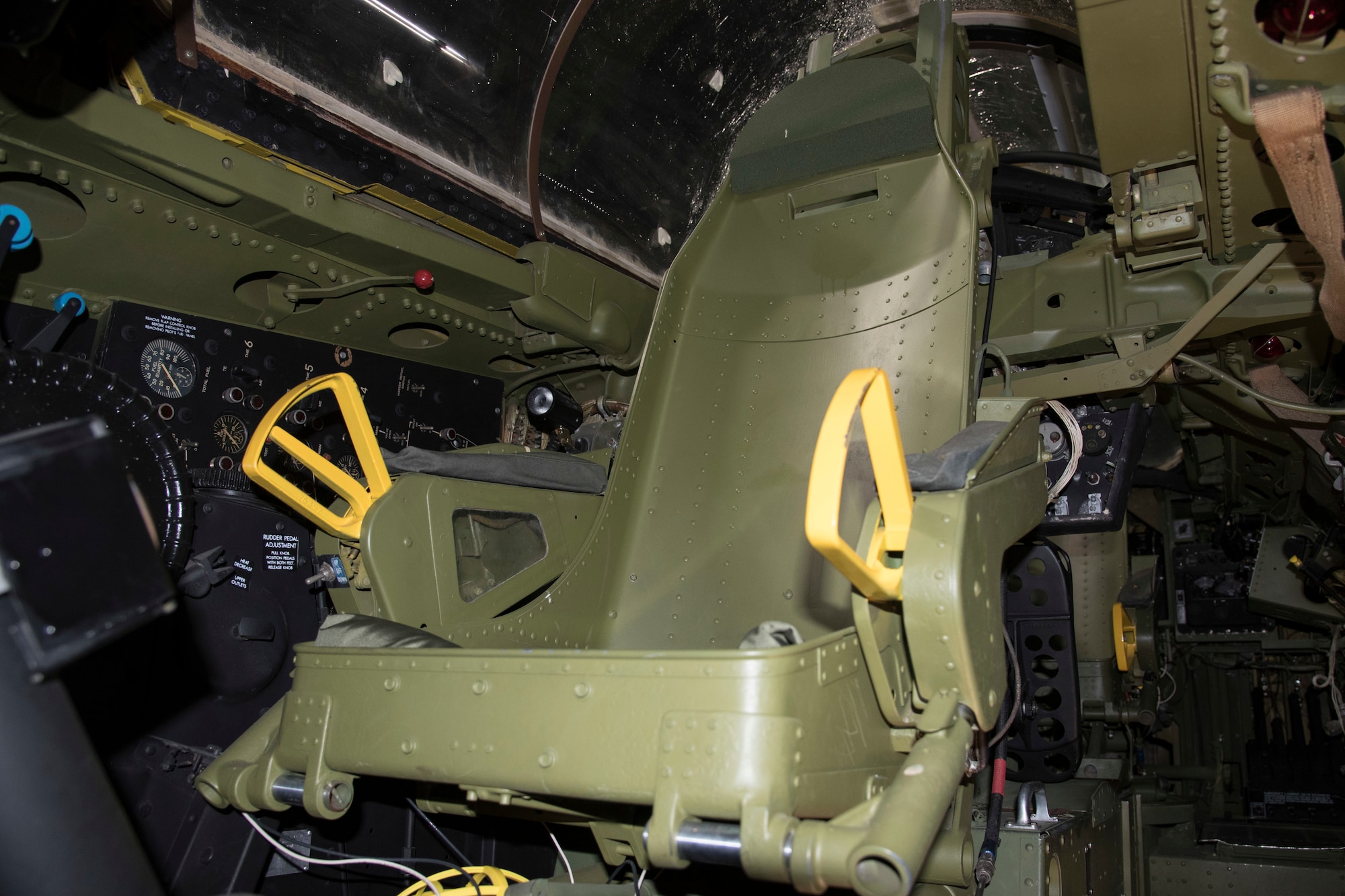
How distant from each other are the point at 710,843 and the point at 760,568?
128 centimetres

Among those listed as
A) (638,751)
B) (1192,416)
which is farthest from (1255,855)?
(638,751)

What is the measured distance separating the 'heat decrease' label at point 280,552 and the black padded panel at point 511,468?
0.52m

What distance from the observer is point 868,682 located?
4.96 feet

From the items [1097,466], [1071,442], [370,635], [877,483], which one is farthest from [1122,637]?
[370,635]

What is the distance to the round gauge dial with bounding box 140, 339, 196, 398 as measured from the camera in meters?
2.23

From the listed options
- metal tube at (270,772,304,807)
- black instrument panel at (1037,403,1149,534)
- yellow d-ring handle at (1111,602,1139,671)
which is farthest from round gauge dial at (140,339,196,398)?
yellow d-ring handle at (1111,602,1139,671)

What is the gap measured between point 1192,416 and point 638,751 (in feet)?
12.6

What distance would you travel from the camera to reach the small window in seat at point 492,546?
216cm

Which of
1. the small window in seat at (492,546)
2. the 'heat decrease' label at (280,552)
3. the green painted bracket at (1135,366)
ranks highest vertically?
the green painted bracket at (1135,366)

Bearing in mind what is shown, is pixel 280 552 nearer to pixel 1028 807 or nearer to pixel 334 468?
pixel 334 468

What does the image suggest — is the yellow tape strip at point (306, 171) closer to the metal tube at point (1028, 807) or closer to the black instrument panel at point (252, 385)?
the black instrument panel at point (252, 385)

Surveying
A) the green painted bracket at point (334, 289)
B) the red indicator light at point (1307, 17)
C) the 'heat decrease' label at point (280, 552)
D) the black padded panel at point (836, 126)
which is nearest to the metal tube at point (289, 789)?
the 'heat decrease' label at point (280, 552)

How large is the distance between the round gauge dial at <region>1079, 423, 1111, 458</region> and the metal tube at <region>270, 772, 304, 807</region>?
3.03 meters

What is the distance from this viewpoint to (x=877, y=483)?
1.40 meters
